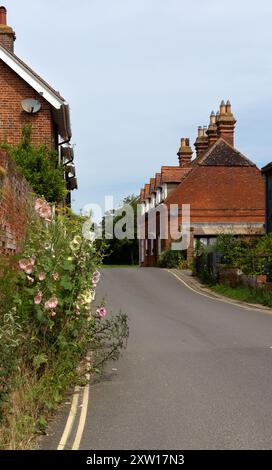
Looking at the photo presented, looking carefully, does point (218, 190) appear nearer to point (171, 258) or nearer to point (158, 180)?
point (171, 258)

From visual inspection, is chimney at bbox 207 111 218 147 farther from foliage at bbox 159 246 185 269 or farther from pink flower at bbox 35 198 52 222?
pink flower at bbox 35 198 52 222

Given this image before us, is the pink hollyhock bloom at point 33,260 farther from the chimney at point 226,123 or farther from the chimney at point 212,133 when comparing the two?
the chimney at point 212,133

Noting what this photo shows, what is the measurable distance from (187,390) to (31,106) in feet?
62.3

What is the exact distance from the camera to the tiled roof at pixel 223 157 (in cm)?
5350

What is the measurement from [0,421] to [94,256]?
3.70m

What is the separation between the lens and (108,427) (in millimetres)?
7781

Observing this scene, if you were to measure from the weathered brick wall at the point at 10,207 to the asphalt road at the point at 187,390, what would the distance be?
2.61 m

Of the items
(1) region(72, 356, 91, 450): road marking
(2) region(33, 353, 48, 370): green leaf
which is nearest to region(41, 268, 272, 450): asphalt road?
(1) region(72, 356, 91, 450): road marking

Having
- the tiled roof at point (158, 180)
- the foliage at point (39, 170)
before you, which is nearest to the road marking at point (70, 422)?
the foliage at point (39, 170)

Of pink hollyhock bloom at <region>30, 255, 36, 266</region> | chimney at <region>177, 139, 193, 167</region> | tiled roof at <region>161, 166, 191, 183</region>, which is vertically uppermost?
chimney at <region>177, 139, 193, 167</region>

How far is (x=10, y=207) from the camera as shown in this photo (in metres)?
11.6

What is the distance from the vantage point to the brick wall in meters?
26.8

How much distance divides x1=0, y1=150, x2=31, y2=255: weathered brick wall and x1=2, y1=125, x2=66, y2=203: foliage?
1015 centimetres
